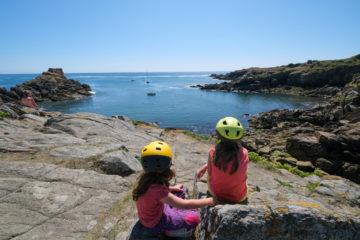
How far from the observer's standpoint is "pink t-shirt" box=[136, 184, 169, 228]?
10.1 ft

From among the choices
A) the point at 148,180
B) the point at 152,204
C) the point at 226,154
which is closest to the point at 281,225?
the point at 226,154

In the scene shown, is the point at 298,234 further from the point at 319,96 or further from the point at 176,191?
the point at 319,96

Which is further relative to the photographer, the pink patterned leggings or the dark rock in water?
the dark rock in water

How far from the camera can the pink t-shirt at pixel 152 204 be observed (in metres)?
3.08

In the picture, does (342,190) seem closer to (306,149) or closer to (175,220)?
(306,149)

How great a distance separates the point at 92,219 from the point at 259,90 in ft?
267

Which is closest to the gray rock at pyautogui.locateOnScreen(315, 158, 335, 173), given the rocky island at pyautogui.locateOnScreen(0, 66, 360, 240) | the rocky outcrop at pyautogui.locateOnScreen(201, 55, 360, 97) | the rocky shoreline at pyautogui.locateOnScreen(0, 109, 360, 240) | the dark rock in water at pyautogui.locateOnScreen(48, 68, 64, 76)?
the rocky island at pyautogui.locateOnScreen(0, 66, 360, 240)

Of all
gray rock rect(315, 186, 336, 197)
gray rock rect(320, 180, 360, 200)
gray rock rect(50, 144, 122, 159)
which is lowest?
gray rock rect(320, 180, 360, 200)

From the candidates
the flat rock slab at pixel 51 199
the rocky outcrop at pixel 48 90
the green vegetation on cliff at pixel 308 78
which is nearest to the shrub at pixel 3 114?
the flat rock slab at pixel 51 199

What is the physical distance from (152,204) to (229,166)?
1456mm

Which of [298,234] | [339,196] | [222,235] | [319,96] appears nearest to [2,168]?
[222,235]

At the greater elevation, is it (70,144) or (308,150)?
(70,144)

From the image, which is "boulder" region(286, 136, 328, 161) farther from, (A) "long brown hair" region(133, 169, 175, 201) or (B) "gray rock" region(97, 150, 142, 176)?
(A) "long brown hair" region(133, 169, 175, 201)

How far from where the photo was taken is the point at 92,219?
431cm
